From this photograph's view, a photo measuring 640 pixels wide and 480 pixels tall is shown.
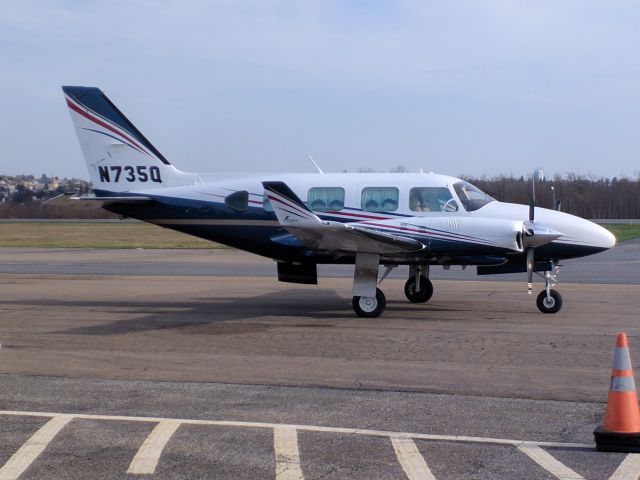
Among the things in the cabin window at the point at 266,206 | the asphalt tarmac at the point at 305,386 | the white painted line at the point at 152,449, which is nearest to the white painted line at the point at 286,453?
the asphalt tarmac at the point at 305,386

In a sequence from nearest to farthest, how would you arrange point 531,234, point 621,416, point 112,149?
point 621,416, point 531,234, point 112,149

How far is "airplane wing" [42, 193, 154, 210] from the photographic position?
17.3 meters

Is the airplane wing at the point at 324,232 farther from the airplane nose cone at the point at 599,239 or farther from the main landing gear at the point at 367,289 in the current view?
the airplane nose cone at the point at 599,239

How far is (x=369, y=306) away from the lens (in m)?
15.7

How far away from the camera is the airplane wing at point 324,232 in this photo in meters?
14.6

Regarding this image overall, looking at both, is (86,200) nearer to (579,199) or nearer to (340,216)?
(340,216)

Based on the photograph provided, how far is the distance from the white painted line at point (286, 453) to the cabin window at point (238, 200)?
9.90m

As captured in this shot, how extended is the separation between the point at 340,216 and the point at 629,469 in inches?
421

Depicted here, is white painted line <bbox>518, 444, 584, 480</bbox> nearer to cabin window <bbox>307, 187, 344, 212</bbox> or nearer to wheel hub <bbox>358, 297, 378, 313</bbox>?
wheel hub <bbox>358, 297, 378, 313</bbox>

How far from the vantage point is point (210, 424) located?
782 cm

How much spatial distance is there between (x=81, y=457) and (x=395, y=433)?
2.59 metres

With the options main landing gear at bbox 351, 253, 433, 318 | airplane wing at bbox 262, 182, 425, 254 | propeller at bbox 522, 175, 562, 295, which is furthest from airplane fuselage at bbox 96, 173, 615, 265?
main landing gear at bbox 351, 253, 433, 318

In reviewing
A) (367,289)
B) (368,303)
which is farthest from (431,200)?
(368,303)

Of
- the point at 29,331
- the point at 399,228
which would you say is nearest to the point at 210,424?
the point at 29,331
